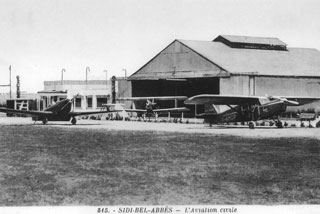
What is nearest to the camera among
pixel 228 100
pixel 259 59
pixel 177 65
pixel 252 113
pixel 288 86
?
pixel 228 100

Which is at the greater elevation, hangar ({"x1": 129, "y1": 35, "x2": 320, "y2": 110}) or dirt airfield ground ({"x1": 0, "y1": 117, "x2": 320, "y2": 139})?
hangar ({"x1": 129, "y1": 35, "x2": 320, "y2": 110})

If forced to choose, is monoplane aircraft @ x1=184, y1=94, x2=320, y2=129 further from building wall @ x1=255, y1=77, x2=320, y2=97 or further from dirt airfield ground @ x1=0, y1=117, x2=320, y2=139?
building wall @ x1=255, y1=77, x2=320, y2=97

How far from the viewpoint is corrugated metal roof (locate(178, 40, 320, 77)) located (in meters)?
50.3

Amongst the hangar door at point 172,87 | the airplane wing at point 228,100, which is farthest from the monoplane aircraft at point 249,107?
the hangar door at point 172,87

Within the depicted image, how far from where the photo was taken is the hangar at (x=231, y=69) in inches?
1907

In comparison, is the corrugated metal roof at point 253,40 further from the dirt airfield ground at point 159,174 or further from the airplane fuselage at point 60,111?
the dirt airfield ground at point 159,174

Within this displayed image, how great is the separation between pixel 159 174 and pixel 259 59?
44786 mm

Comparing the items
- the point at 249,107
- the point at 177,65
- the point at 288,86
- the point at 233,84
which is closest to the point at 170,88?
the point at 177,65

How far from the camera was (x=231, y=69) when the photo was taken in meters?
48.7

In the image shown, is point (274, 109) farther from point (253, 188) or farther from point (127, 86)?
point (127, 86)

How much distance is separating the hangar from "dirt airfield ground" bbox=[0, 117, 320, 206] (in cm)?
3130

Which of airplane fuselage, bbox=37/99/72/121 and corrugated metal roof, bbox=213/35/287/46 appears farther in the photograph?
corrugated metal roof, bbox=213/35/287/46

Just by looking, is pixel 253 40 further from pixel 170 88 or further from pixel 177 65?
pixel 177 65

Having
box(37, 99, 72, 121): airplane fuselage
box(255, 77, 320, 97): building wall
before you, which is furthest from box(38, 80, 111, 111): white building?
box(37, 99, 72, 121): airplane fuselage
